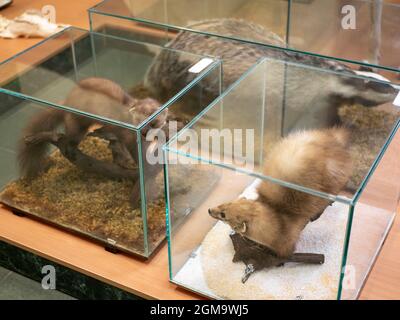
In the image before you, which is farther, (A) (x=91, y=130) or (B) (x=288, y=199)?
(A) (x=91, y=130)

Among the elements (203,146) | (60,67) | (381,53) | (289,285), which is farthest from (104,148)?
(381,53)

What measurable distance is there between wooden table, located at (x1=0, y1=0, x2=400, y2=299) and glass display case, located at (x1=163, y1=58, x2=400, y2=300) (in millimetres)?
26

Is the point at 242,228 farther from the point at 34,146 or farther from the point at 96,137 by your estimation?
the point at 34,146

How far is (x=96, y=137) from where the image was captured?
3.90 feet

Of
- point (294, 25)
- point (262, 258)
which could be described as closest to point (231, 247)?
point (262, 258)

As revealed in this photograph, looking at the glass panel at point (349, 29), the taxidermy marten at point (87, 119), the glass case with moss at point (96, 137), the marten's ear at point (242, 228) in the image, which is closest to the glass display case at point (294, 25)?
the glass panel at point (349, 29)

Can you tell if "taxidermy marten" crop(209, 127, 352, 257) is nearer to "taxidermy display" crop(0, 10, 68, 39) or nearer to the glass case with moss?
the glass case with moss

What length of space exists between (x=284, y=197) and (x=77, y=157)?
1.59 ft

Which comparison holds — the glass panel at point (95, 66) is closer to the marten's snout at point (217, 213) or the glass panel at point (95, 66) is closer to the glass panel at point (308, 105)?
the glass panel at point (308, 105)

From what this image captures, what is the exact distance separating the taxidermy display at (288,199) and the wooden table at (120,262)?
0.56 ft

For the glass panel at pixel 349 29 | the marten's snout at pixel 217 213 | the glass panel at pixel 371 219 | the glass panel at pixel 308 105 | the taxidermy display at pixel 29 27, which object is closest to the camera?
the glass panel at pixel 371 219

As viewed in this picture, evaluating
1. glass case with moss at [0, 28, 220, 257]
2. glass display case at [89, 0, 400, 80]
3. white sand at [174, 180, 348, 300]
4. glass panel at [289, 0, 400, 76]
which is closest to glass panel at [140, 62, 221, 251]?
glass case with moss at [0, 28, 220, 257]

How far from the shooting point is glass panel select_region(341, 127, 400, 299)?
1001 mm

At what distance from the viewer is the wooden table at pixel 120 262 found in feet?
3.81
